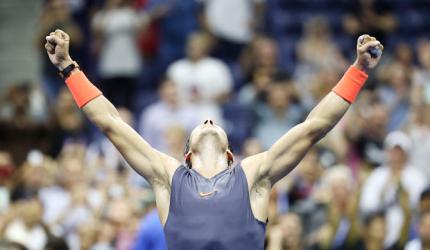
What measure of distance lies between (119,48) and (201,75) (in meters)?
1.49

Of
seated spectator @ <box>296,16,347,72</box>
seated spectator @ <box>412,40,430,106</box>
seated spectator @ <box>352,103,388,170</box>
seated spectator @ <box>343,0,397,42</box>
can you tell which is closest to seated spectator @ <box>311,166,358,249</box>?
seated spectator @ <box>352,103,388,170</box>

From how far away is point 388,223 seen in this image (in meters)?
13.0

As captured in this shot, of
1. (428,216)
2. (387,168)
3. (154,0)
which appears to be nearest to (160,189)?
(428,216)

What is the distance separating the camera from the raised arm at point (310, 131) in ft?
26.8

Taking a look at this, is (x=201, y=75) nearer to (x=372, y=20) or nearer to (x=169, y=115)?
(x=169, y=115)

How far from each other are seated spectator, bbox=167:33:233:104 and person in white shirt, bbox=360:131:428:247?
10.1 ft

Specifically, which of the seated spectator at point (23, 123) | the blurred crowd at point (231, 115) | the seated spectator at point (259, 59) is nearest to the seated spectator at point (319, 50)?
the blurred crowd at point (231, 115)

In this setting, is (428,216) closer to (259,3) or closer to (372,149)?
(372,149)

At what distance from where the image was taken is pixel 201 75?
16.9 meters

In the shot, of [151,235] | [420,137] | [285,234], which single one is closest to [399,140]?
[420,137]

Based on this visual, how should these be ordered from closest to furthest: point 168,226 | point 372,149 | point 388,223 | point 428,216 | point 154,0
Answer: point 168,226, point 428,216, point 388,223, point 372,149, point 154,0

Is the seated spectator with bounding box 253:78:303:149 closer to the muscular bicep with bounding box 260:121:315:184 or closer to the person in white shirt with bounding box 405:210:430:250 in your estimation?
the person in white shirt with bounding box 405:210:430:250

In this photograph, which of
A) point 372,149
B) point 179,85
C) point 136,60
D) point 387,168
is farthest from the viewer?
point 136,60

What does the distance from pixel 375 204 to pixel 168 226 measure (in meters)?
5.66
